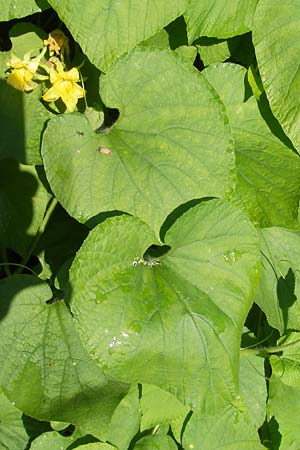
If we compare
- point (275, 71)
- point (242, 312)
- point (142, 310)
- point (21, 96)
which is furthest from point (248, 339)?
point (21, 96)

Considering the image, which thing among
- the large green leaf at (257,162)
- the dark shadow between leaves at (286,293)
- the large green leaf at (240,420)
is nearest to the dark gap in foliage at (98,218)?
the large green leaf at (257,162)

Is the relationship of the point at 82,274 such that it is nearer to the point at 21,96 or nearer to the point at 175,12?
the point at 21,96

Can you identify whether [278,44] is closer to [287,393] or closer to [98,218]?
[98,218]

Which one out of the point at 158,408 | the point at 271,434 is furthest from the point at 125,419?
the point at 271,434

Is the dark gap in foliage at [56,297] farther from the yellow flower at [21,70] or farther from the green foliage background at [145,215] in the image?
the yellow flower at [21,70]

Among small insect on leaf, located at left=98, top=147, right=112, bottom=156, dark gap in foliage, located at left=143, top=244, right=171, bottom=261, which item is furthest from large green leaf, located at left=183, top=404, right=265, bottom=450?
small insect on leaf, located at left=98, top=147, right=112, bottom=156

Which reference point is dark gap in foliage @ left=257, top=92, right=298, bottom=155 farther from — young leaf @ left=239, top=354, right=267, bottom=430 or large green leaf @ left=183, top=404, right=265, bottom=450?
large green leaf @ left=183, top=404, right=265, bottom=450
